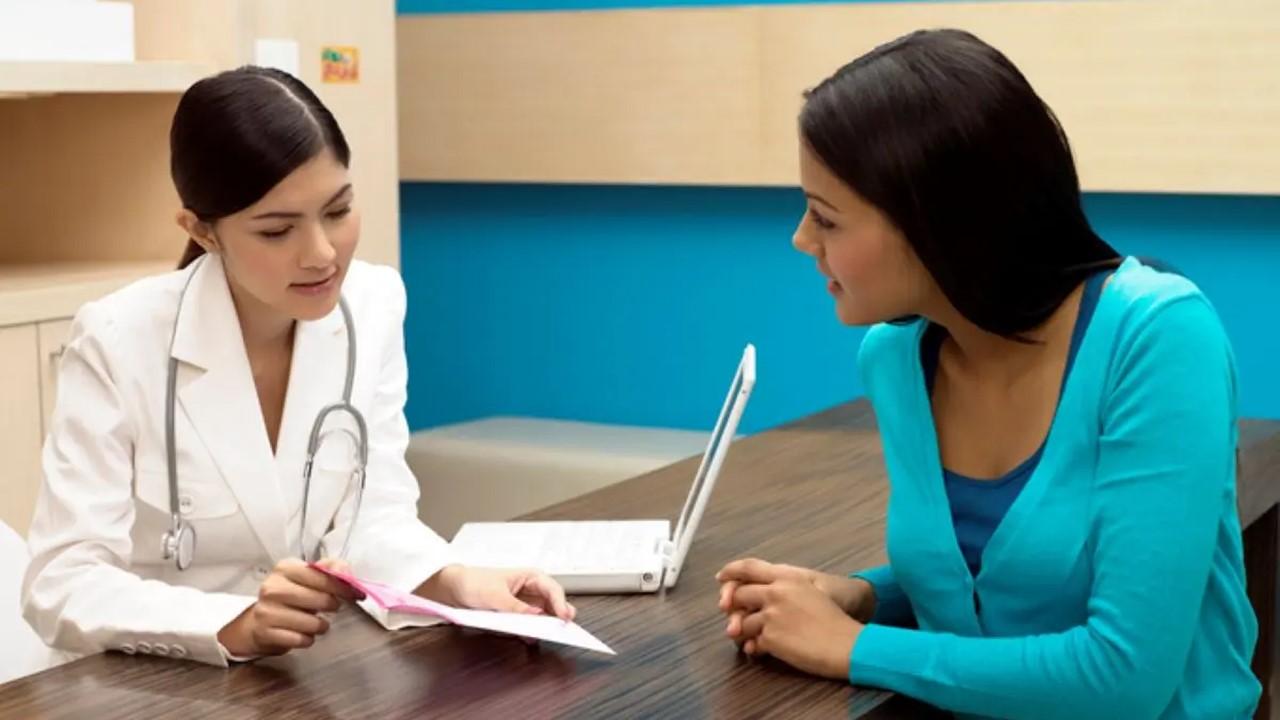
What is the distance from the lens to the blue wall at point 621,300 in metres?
4.26

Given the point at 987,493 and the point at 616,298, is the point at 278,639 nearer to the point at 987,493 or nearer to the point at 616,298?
the point at 987,493

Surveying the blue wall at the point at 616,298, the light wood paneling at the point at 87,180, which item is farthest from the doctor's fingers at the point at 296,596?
the blue wall at the point at 616,298

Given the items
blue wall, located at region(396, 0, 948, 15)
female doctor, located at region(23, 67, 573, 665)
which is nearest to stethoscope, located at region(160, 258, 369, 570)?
female doctor, located at region(23, 67, 573, 665)

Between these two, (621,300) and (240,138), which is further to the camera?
(621,300)

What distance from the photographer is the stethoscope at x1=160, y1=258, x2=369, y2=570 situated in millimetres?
1948

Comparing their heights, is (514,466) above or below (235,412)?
below

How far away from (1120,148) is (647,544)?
2.14m

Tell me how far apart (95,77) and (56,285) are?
15.7 inches

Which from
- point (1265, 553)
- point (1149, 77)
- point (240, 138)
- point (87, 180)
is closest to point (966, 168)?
point (240, 138)

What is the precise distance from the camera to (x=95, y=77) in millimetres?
3354

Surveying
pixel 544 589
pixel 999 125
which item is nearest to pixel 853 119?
pixel 999 125

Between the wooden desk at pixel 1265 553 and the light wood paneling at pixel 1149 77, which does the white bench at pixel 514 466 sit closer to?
the light wood paneling at pixel 1149 77

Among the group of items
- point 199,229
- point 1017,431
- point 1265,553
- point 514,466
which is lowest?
point 514,466

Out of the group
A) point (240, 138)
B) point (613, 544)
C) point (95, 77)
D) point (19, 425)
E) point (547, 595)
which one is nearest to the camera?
point (547, 595)
